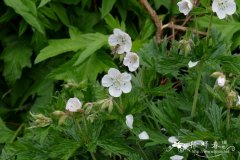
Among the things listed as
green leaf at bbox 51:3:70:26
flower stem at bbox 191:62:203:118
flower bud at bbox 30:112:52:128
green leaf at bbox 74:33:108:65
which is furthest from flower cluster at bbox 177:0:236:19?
green leaf at bbox 51:3:70:26

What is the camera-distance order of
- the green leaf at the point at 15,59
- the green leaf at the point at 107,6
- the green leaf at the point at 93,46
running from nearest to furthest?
1. the green leaf at the point at 93,46
2. the green leaf at the point at 107,6
3. the green leaf at the point at 15,59

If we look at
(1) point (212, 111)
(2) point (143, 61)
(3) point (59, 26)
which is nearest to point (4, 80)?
(3) point (59, 26)

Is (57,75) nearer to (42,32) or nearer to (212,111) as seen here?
(42,32)

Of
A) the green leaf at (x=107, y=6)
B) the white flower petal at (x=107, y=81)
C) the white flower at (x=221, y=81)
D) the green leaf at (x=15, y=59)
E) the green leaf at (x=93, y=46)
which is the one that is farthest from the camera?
the green leaf at (x=15, y=59)

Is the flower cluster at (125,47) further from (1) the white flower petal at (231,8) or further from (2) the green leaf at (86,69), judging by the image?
(2) the green leaf at (86,69)

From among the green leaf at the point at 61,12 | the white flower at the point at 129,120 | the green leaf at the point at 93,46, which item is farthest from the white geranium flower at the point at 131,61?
the green leaf at the point at 61,12

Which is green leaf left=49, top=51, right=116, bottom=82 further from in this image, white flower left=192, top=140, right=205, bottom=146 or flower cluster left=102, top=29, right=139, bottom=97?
white flower left=192, top=140, right=205, bottom=146
